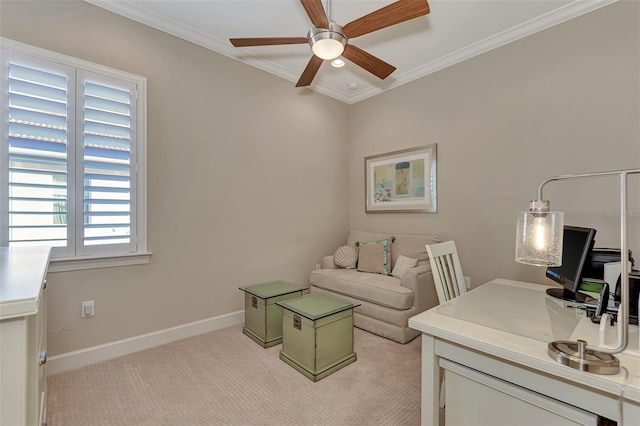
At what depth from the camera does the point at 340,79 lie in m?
3.63

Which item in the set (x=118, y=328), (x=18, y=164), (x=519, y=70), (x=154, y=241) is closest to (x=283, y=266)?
(x=154, y=241)

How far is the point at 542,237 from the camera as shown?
966mm

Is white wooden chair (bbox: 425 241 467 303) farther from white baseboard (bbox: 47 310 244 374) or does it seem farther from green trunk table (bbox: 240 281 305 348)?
white baseboard (bbox: 47 310 244 374)

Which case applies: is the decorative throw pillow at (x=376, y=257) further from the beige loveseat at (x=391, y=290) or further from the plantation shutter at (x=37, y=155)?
the plantation shutter at (x=37, y=155)

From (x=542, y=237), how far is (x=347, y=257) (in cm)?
266

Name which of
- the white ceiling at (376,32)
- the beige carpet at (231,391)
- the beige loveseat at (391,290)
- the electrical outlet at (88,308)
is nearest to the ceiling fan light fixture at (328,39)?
the white ceiling at (376,32)

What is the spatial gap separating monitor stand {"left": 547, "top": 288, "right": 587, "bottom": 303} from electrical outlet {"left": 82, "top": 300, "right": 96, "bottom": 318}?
3176 millimetres

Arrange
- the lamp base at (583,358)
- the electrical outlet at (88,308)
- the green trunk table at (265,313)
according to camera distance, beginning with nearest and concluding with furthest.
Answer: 1. the lamp base at (583,358)
2. the electrical outlet at (88,308)
3. the green trunk table at (265,313)

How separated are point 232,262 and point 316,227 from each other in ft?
4.03

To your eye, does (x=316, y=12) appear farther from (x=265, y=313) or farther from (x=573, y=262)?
(x=265, y=313)

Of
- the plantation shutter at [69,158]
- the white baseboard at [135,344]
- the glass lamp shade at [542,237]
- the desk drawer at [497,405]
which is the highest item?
the plantation shutter at [69,158]

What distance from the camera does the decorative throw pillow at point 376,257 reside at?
3.27 m

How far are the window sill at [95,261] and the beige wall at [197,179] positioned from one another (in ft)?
0.17

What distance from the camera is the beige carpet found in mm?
1662
